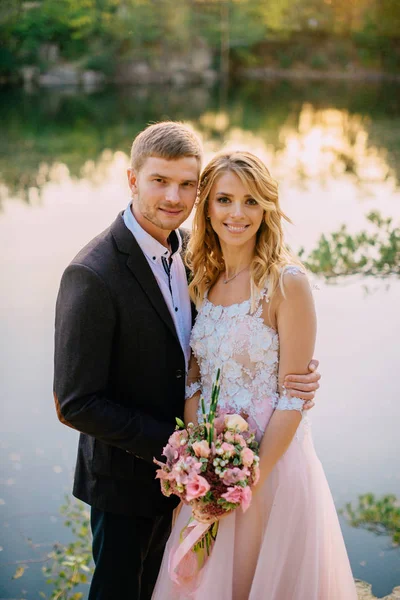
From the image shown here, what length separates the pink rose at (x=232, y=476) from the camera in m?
2.21

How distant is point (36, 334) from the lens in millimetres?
7270

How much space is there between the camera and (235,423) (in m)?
2.35

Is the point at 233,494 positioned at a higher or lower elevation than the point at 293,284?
lower

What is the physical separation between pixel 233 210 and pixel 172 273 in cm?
39

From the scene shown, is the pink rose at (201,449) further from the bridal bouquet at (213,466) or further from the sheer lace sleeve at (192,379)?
the sheer lace sleeve at (192,379)

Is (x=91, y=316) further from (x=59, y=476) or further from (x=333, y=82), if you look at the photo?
(x=333, y=82)

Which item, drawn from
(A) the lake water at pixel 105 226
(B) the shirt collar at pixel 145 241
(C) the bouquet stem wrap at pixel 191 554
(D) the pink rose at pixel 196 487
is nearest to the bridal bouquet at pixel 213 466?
(D) the pink rose at pixel 196 487

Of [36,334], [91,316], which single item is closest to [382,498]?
[91,316]

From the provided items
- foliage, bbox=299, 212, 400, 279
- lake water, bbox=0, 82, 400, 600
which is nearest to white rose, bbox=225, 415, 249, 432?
lake water, bbox=0, 82, 400, 600

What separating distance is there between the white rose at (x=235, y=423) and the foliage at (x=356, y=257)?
598 cm

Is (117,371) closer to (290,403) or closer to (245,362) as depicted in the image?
(245,362)

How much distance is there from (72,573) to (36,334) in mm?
3698

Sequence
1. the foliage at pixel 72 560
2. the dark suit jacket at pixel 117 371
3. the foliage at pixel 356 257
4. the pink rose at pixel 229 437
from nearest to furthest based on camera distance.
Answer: the pink rose at pixel 229 437
the dark suit jacket at pixel 117 371
the foliage at pixel 72 560
the foliage at pixel 356 257

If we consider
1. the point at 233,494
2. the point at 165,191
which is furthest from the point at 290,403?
the point at 165,191
